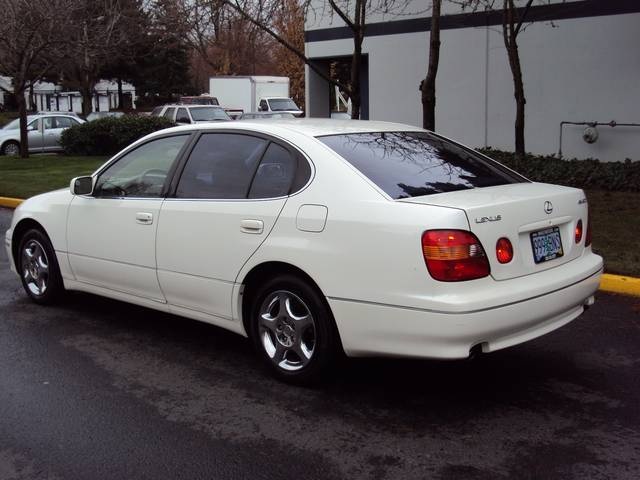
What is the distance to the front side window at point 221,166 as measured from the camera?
4.79m

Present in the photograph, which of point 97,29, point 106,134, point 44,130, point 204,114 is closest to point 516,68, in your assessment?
point 106,134

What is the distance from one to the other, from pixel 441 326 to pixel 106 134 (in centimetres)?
2001

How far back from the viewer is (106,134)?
22.2 metres

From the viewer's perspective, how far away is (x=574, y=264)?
14.6 feet

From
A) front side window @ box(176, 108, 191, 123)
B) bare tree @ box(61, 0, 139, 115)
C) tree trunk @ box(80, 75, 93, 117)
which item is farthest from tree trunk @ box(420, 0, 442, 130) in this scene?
tree trunk @ box(80, 75, 93, 117)

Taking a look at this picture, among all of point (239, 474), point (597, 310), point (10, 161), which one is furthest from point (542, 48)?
point (10, 161)

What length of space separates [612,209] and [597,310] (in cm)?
411

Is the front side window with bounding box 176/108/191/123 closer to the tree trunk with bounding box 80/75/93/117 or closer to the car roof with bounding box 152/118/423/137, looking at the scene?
the car roof with bounding box 152/118/423/137

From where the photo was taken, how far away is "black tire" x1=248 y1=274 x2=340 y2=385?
4.23 metres

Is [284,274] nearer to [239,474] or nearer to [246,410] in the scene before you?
[246,410]

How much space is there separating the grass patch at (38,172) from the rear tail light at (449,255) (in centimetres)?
1119

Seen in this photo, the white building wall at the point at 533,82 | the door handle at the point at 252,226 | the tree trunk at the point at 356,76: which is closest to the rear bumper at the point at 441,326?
the door handle at the point at 252,226

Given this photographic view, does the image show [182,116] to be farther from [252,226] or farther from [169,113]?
[252,226]

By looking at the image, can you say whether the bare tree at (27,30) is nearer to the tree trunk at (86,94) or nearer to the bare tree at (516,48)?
the bare tree at (516,48)
